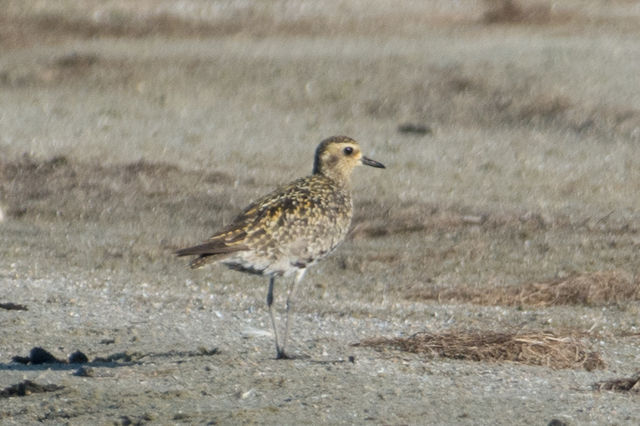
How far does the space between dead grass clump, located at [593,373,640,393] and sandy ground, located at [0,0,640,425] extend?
13cm

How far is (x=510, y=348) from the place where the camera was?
855 cm

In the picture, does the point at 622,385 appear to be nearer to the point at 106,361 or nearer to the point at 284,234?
the point at 284,234

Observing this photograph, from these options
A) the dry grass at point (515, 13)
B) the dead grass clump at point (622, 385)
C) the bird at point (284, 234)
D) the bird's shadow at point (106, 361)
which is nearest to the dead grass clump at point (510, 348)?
the dead grass clump at point (622, 385)

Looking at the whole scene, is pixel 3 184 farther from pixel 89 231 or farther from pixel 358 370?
pixel 358 370

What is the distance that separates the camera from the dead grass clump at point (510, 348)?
8508 mm

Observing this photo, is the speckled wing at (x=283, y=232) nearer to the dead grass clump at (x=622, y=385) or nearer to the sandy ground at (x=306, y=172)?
the sandy ground at (x=306, y=172)

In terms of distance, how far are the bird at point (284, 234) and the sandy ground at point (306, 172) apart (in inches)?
22.2

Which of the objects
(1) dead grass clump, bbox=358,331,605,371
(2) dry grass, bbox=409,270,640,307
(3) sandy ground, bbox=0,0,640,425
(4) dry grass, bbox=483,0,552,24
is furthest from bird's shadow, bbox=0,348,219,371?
(4) dry grass, bbox=483,0,552,24

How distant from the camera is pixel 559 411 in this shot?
725 cm

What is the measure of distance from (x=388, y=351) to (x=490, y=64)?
12.0m

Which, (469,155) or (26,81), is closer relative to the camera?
(469,155)

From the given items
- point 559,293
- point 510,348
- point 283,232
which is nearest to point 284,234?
point 283,232

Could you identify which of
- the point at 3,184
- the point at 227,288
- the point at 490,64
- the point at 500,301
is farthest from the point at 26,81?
the point at 500,301

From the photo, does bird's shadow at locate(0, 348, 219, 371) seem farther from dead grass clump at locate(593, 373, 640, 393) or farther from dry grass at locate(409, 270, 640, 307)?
dry grass at locate(409, 270, 640, 307)
